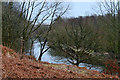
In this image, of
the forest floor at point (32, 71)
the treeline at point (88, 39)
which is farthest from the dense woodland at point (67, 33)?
the forest floor at point (32, 71)

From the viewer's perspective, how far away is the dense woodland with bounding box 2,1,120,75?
12.5 m

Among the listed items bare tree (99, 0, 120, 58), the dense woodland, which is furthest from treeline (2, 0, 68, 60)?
bare tree (99, 0, 120, 58)

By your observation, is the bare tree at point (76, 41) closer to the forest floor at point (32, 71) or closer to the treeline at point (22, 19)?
the treeline at point (22, 19)

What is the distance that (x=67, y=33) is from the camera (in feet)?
53.5

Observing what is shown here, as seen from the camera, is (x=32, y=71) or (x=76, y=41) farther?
(x=76, y=41)

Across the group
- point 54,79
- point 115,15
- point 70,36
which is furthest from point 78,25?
point 54,79

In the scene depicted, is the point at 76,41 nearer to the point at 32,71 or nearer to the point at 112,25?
the point at 112,25

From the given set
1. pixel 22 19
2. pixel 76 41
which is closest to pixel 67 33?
pixel 76 41

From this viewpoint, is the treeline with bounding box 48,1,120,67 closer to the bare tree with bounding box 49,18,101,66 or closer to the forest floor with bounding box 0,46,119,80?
the bare tree with bounding box 49,18,101,66

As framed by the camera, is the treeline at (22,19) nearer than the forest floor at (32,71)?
No

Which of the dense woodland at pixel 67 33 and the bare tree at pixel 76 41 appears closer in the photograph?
the dense woodland at pixel 67 33

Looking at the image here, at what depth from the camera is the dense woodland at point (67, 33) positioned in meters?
12.5

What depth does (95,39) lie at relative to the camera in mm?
15664

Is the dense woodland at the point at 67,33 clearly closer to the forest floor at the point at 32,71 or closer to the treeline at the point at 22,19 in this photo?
the treeline at the point at 22,19
